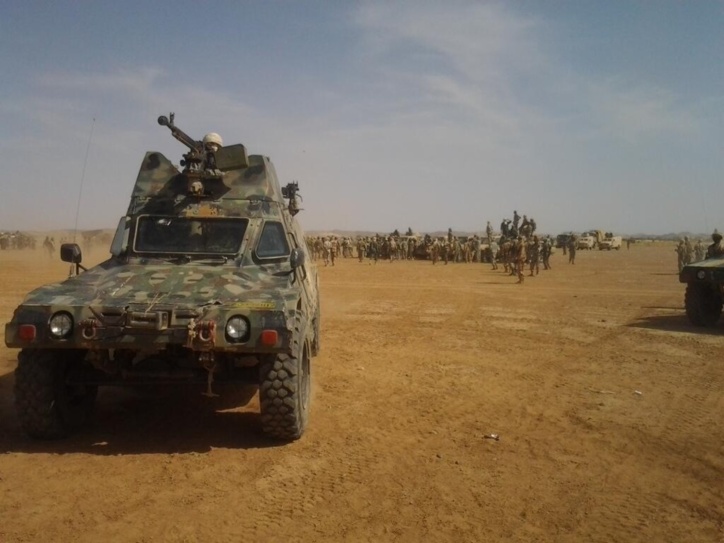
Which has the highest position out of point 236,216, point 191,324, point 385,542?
point 236,216

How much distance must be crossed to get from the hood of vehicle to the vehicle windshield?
1.01ft

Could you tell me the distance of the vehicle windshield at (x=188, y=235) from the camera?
255 inches

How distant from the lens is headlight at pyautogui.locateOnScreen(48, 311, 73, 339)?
4831 millimetres

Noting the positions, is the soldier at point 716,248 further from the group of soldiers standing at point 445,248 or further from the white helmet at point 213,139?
the group of soldiers standing at point 445,248

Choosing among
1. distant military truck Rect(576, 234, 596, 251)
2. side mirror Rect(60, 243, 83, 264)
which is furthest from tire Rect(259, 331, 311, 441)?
distant military truck Rect(576, 234, 596, 251)

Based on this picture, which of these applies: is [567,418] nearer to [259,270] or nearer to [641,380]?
[641,380]

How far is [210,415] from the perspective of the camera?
6.18m

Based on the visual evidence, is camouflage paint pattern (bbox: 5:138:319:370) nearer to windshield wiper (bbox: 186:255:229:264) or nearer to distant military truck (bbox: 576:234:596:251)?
windshield wiper (bbox: 186:255:229:264)

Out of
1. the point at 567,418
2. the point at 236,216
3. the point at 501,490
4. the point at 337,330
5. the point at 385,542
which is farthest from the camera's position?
the point at 337,330

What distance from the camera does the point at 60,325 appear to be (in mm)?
4859

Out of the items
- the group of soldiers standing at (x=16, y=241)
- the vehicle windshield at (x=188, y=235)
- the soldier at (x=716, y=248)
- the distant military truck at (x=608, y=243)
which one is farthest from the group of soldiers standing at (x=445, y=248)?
the group of soldiers standing at (x=16, y=241)

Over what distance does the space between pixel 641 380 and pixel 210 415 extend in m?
4.98

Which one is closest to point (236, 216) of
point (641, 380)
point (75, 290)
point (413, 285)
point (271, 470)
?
point (75, 290)

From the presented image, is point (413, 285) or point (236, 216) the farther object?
point (413, 285)
